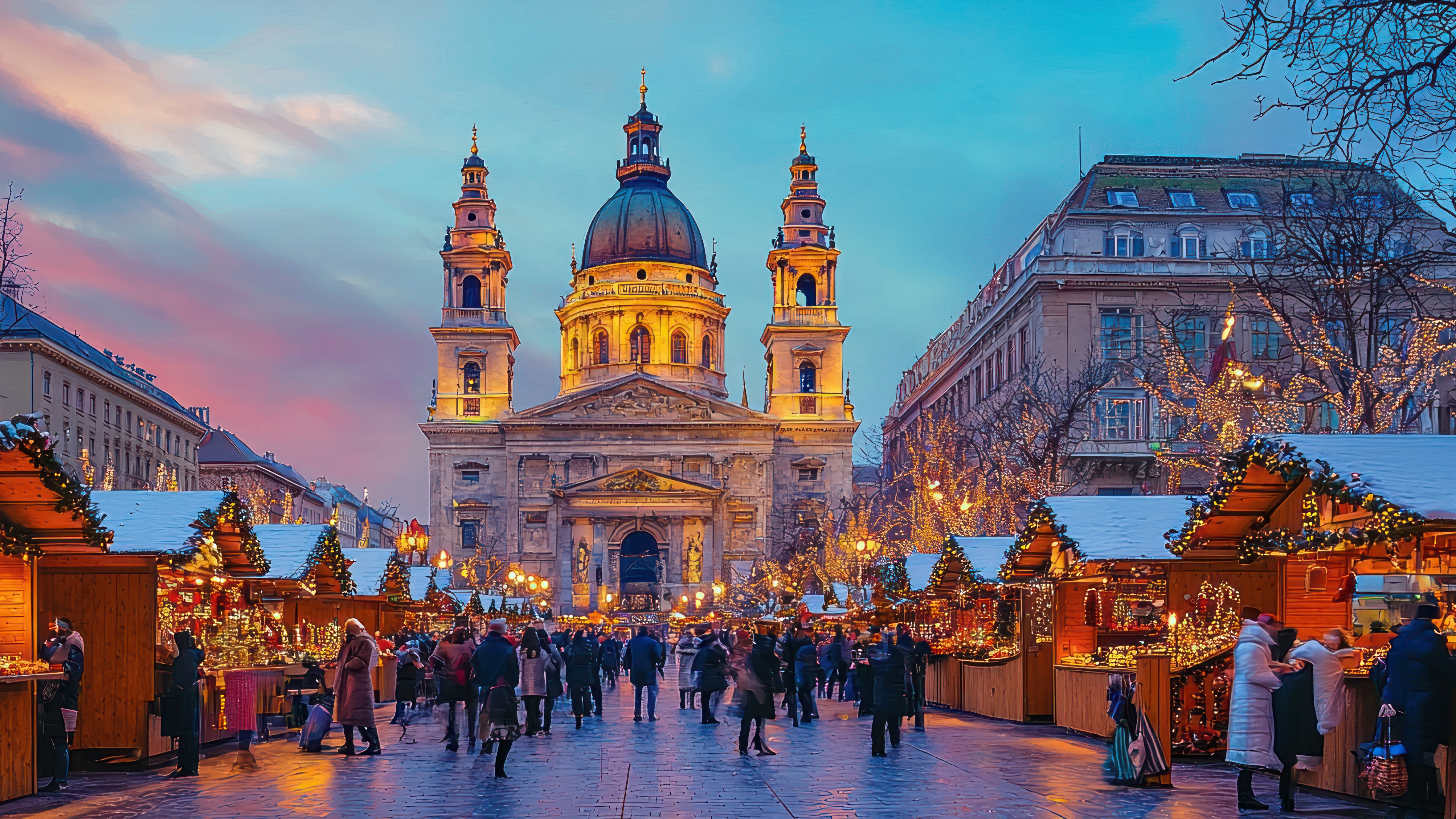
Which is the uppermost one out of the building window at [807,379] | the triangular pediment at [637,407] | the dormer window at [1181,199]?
the dormer window at [1181,199]

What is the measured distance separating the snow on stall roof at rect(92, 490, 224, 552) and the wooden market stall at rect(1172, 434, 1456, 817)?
36.9ft

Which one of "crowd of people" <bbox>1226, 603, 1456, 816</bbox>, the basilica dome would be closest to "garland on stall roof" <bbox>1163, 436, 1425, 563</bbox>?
"crowd of people" <bbox>1226, 603, 1456, 816</bbox>

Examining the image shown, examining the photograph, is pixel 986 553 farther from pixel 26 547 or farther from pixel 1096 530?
pixel 26 547

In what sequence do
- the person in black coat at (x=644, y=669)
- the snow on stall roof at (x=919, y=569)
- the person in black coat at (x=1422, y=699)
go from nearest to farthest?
the person in black coat at (x=1422, y=699) < the person in black coat at (x=644, y=669) < the snow on stall roof at (x=919, y=569)

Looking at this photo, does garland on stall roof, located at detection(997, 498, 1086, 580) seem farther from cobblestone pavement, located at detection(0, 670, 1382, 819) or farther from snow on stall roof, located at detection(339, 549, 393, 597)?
snow on stall roof, located at detection(339, 549, 393, 597)

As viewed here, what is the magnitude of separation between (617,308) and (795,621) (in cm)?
7721

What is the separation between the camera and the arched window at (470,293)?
101 m

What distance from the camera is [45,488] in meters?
14.9

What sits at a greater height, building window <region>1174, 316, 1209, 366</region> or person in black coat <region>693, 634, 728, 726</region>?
building window <region>1174, 316, 1209, 366</region>

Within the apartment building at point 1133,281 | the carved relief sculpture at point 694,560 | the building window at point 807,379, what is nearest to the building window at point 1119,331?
the apartment building at point 1133,281

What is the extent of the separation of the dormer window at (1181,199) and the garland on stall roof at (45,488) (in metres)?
56.3

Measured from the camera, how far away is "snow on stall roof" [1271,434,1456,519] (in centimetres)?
1295

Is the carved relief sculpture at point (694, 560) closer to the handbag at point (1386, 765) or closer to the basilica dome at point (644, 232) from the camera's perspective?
the basilica dome at point (644, 232)

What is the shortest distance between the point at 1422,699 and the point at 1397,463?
3056 mm
